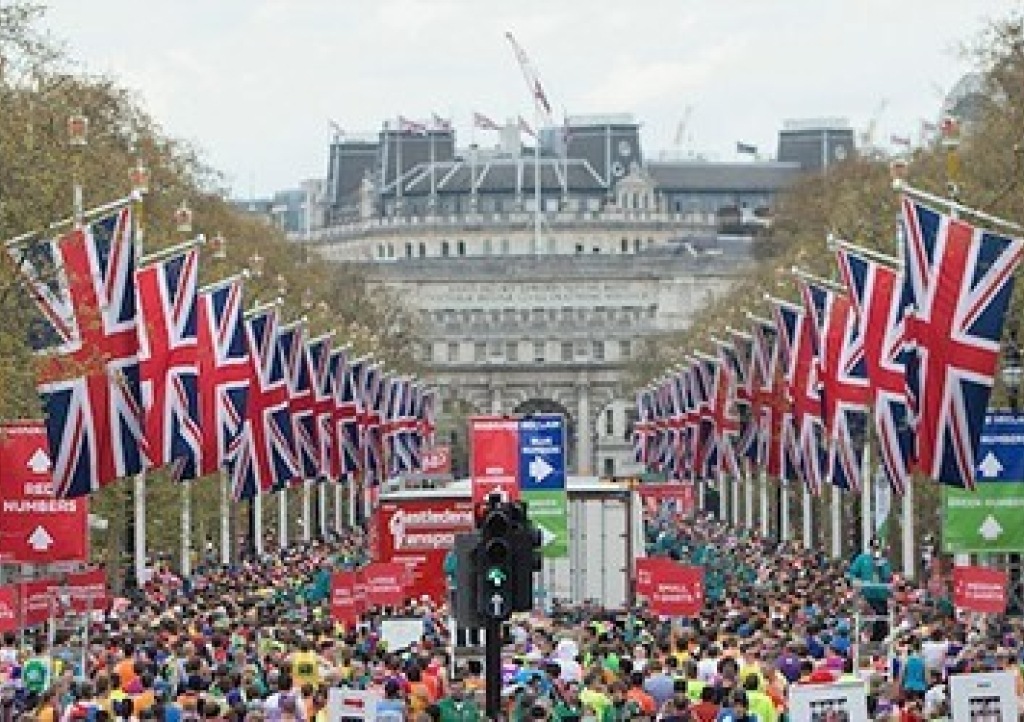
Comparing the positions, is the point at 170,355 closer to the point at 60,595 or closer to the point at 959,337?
the point at 60,595

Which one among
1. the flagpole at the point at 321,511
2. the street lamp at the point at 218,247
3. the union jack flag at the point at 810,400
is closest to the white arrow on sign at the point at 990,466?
the union jack flag at the point at 810,400

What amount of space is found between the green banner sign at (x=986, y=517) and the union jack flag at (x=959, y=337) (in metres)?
2.17

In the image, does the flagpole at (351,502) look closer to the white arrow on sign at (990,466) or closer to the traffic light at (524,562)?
the white arrow on sign at (990,466)

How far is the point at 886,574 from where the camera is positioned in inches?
2136

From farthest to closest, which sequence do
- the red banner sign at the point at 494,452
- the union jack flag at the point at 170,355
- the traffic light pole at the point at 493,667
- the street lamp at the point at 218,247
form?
the street lamp at the point at 218,247 < the red banner sign at the point at 494,452 < the union jack flag at the point at 170,355 < the traffic light pole at the point at 493,667

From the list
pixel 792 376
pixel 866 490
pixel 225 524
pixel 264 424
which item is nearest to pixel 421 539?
pixel 866 490

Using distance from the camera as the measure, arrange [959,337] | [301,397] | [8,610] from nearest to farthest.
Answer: [8,610] < [959,337] < [301,397]

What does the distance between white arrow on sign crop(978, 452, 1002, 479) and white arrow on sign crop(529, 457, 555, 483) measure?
61.9ft

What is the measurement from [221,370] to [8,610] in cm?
1948

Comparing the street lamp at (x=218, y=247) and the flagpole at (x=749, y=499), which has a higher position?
the street lamp at (x=218, y=247)

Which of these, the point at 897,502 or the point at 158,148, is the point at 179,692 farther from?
the point at 158,148

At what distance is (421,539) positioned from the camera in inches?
2215

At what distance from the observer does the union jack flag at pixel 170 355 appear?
5028 cm

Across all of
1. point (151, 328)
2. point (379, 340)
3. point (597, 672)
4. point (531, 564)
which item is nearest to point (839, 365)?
point (151, 328)
